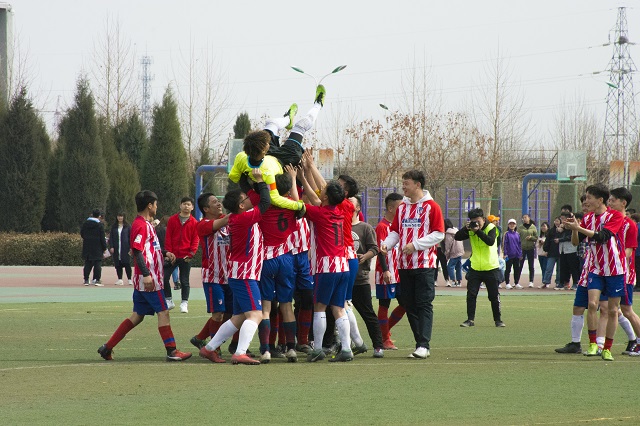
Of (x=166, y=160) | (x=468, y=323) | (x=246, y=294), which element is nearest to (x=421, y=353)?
(x=246, y=294)

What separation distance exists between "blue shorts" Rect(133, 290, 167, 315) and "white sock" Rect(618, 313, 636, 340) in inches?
209

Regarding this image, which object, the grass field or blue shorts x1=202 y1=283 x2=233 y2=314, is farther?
blue shorts x1=202 y1=283 x2=233 y2=314

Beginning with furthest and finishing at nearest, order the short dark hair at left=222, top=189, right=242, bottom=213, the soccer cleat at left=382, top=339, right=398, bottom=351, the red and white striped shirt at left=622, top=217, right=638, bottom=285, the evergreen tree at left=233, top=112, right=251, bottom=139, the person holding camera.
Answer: the evergreen tree at left=233, top=112, right=251, bottom=139, the person holding camera, the soccer cleat at left=382, top=339, right=398, bottom=351, the red and white striped shirt at left=622, top=217, right=638, bottom=285, the short dark hair at left=222, top=189, right=242, bottom=213

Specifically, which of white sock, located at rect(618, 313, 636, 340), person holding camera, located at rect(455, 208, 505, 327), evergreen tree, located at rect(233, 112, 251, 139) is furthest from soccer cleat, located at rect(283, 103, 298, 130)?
evergreen tree, located at rect(233, 112, 251, 139)

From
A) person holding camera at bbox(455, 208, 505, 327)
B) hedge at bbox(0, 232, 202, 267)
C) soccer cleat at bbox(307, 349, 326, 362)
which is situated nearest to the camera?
soccer cleat at bbox(307, 349, 326, 362)

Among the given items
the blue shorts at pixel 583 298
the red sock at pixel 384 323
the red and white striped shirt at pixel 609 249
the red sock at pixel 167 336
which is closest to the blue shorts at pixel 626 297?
the blue shorts at pixel 583 298

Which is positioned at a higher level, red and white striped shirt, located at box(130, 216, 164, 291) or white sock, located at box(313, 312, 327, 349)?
red and white striped shirt, located at box(130, 216, 164, 291)

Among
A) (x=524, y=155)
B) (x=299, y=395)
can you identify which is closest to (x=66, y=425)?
(x=299, y=395)

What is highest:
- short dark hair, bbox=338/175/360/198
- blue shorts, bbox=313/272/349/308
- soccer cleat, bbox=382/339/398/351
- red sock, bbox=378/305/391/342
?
Result: short dark hair, bbox=338/175/360/198

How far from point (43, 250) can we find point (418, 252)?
90.4 ft

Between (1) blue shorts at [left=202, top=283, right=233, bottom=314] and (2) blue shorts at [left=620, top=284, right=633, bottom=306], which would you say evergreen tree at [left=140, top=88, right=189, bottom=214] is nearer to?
(1) blue shorts at [left=202, top=283, right=233, bottom=314]

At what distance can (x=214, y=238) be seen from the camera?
12047 millimetres

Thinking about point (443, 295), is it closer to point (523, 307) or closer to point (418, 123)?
point (523, 307)

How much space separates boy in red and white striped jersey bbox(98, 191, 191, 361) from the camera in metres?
10.9
